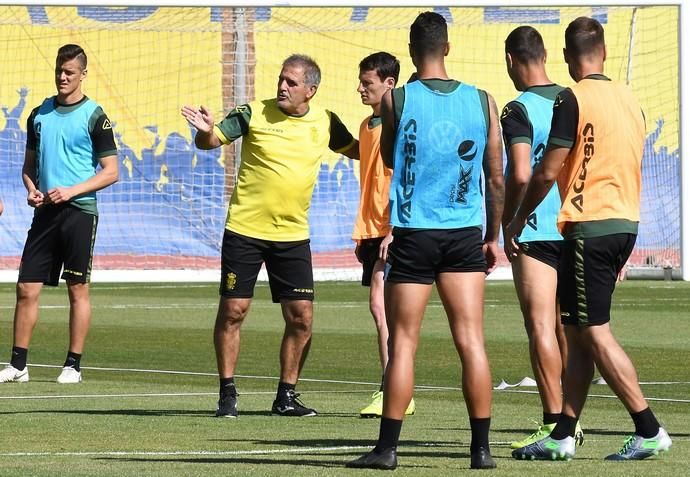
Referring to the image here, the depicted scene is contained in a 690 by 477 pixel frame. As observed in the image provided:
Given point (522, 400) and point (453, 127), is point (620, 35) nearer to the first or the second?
point (522, 400)

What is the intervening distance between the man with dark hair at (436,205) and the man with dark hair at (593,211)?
1.03 ft

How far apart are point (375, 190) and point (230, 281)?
1192 mm

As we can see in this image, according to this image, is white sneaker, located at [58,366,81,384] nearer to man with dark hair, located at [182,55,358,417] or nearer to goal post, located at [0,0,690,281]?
man with dark hair, located at [182,55,358,417]

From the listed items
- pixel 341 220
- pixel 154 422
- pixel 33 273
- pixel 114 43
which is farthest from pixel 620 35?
pixel 154 422

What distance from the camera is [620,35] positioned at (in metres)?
34.4

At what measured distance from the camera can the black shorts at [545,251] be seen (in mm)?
9320

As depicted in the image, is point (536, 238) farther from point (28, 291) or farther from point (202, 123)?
point (28, 291)

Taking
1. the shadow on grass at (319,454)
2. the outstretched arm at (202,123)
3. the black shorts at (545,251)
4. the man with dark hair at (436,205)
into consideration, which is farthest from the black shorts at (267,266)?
the man with dark hair at (436,205)

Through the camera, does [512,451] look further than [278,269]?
No

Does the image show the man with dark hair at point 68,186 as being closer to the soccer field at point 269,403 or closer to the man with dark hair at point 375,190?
the soccer field at point 269,403

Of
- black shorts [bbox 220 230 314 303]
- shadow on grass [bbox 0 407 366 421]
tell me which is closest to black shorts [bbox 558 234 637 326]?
shadow on grass [bbox 0 407 366 421]

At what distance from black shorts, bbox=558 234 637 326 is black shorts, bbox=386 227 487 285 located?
0.46 m

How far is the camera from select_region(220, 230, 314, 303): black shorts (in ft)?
36.7

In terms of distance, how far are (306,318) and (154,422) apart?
1586mm
